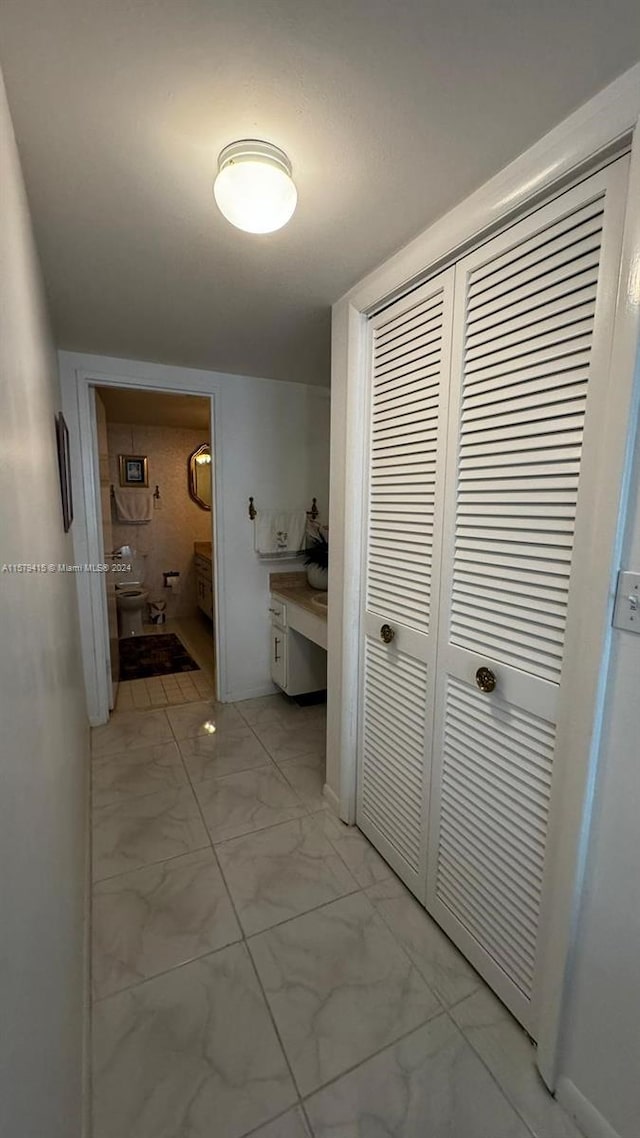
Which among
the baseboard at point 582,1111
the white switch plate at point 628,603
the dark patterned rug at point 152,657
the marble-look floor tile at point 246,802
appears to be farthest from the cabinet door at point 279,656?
the white switch plate at point 628,603

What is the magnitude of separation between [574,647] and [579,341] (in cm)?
65

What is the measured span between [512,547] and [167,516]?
14.7 feet

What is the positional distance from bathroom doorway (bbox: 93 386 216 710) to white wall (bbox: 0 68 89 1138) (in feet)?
8.28

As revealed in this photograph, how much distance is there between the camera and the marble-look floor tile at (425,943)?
50.4 inches

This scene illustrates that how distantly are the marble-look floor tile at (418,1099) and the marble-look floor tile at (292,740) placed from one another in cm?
134

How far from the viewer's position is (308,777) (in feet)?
7.32

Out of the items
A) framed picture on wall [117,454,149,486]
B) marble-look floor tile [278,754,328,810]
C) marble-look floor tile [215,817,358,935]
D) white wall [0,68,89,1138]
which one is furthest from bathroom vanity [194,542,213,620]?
white wall [0,68,89,1138]

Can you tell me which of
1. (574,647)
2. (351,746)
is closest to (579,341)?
(574,647)

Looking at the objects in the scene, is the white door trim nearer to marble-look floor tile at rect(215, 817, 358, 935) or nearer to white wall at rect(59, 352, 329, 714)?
white wall at rect(59, 352, 329, 714)

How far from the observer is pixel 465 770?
1.30 metres

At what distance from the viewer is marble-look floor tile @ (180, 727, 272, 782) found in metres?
2.28

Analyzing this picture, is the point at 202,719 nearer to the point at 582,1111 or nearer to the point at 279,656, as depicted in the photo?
the point at 279,656

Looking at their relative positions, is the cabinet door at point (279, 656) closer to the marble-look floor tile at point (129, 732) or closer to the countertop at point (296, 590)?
the countertop at point (296, 590)

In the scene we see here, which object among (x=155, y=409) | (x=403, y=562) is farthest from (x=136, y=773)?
(x=155, y=409)
